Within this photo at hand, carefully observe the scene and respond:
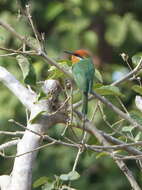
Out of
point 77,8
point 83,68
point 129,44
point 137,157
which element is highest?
point 83,68

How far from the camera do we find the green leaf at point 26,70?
1898 mm

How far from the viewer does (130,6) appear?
541cm

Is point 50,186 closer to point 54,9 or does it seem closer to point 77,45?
point 77,45

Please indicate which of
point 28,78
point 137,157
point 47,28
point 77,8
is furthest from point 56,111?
point 47,28

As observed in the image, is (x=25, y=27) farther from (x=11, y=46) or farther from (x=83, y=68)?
(x=83, y=68)

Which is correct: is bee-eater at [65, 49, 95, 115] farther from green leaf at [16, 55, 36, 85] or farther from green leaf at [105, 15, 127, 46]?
green leaf at [105, 15, 127, 46]

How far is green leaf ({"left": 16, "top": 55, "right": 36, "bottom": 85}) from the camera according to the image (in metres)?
1.90

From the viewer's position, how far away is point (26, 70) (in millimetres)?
1912

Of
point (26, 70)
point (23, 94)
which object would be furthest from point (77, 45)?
point (26, 70)

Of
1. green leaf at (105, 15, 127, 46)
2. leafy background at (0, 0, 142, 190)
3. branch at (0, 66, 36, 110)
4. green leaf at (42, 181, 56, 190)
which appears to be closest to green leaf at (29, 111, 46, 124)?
branch at (0, 66, 36, 110)

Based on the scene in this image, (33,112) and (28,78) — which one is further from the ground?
(28,78)

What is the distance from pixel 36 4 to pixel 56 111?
10.6 ft

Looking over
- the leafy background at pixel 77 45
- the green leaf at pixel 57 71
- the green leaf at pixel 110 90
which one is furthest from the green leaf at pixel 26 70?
the leafy background at pixel 77 45

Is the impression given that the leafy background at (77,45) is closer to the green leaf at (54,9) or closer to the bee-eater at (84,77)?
the green leaf at (54,9)
